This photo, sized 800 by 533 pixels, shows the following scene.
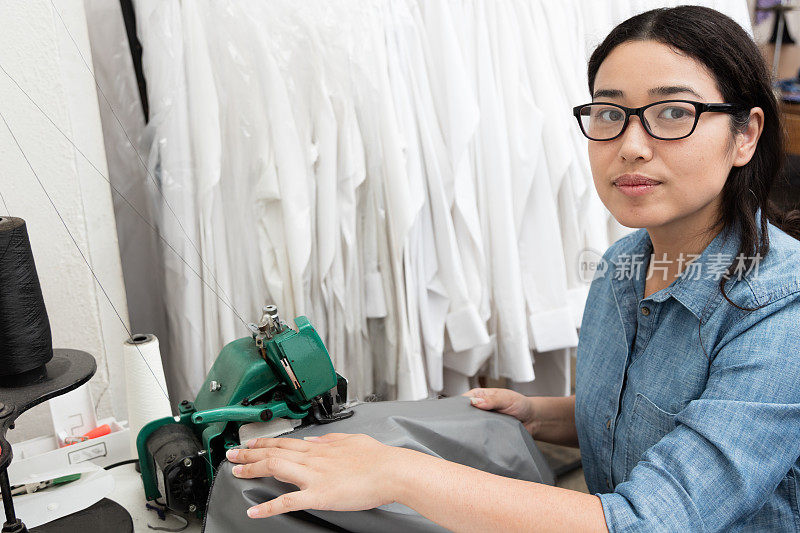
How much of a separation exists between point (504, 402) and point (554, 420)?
0.16m

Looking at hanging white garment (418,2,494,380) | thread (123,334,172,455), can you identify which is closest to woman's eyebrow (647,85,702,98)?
hanging white garment (418,2,494,380)

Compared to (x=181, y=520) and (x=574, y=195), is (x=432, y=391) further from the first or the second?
(x=181, y=520)

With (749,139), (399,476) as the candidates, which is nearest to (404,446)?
(399,476)

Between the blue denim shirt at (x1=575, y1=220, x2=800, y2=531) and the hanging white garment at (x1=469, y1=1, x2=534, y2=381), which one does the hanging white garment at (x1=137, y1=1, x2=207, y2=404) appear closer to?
the hanging white garment at (x1=469, y1=1, x2=534, y2=381)

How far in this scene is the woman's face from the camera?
90 cm

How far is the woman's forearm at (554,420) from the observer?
1.25 meters

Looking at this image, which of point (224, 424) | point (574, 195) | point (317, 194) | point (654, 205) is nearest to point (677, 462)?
point (654, 205)

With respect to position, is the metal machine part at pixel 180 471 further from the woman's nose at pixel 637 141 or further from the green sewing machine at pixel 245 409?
the woman's nose at pixel 637 141

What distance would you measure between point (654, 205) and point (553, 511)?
44cm

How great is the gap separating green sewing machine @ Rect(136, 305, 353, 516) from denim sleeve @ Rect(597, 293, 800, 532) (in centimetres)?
43

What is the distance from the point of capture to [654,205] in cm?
94

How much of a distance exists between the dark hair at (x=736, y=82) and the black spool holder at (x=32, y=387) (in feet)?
3.01

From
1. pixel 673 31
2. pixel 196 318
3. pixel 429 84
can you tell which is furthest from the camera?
pixel 429 84

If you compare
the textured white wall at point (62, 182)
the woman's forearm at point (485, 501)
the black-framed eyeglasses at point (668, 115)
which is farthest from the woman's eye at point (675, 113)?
the textured white wall at point (62, 182)
